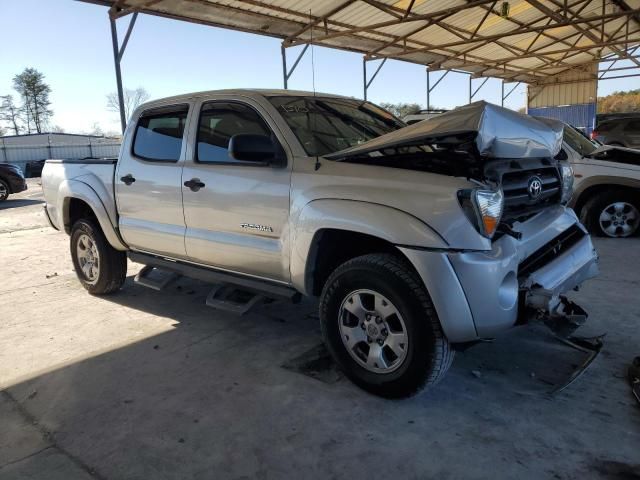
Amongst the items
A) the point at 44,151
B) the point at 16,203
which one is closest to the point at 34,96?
the point at 44,151

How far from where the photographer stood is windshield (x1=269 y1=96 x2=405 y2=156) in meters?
3.62

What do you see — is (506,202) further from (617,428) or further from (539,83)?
(539,83)

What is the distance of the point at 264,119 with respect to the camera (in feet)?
12.0

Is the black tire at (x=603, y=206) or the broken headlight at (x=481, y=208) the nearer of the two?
the broken headlight at (x=481, y=208)

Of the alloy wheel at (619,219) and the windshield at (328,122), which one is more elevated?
the windshield at (328,122)

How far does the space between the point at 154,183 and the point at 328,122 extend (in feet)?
5.31

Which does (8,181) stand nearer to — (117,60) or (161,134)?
(117,60)

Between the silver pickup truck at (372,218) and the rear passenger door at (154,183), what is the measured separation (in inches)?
0.7

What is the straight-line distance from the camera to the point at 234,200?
3.71 metres

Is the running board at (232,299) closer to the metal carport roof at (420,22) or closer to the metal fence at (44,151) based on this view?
the metal carport roof at (420,22)

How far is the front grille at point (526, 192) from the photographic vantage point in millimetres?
3109

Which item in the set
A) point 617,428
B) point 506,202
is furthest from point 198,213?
point 617,428

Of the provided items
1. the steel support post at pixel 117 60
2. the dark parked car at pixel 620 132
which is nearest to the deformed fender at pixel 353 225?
the steel support post at pixel 117 60

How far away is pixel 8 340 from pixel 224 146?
2500 millimetres
